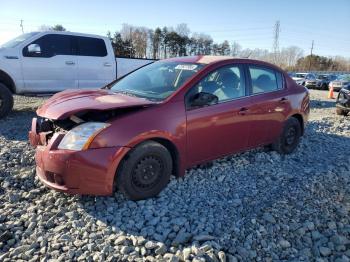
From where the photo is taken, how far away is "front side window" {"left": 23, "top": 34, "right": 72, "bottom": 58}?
28.4ft

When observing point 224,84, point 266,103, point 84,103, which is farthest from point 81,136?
point 266,103

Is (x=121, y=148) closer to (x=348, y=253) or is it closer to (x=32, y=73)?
(x=348, y=253)

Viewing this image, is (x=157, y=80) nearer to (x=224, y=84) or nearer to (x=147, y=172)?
(x=224, y=84)

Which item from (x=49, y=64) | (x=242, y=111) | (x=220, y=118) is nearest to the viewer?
(x=220, y=118)

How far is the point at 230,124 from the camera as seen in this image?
15.2 feet

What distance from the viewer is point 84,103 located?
150 inches

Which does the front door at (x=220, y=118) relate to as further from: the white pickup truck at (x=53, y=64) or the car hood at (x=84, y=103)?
the white pickup truck at (x=53, y=64)

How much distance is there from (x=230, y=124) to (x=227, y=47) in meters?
73.6

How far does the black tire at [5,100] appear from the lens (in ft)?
26.3

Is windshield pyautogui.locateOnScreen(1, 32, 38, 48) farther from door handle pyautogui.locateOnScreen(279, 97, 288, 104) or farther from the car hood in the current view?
door handle pyautogui.locateOnScreen(279, 97, 288, 104)

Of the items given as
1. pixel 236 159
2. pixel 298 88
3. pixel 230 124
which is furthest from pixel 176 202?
pixel 298 88

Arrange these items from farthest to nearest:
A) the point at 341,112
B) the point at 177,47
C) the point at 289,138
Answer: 1. the point at 177,47
2. the point at 341,112
3. the point at 289,138

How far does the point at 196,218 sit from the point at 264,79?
2.74 meters

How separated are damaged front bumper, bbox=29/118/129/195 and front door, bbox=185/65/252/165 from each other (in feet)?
3.39
